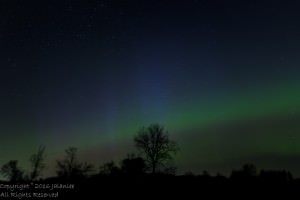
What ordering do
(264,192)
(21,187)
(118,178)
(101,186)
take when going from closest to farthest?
(21,187) → (264,192) → (101,186) → (118,178)

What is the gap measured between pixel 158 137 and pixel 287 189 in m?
41.8

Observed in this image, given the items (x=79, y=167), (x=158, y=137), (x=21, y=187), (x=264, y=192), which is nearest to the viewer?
(x=21, y=187)

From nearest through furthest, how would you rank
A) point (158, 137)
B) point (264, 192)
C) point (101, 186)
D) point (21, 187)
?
point (21, 187)
point (264, 192)
point (101, 186)
point (158, 137)

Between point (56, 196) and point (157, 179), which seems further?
point (157, 179)

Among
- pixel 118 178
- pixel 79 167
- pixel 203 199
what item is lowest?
pixel 203 199

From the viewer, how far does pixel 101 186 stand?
4512cm

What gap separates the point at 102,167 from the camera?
3696 inches

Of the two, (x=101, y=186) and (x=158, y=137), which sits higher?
(x=158, y=137)

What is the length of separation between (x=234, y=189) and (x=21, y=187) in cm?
2414

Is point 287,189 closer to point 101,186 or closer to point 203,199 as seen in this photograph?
point 203,199

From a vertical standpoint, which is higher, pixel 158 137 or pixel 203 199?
pixel 158 137

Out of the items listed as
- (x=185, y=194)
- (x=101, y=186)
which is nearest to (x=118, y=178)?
(x=101, y=186)

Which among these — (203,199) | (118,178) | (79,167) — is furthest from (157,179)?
(79,167)

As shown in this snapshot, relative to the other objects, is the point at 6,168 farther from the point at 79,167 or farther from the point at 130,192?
the point at 130,192
